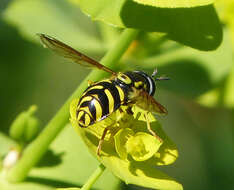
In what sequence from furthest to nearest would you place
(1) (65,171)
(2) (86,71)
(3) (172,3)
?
(2) (86,71) < (1) (65,171) < (3) (172,3)

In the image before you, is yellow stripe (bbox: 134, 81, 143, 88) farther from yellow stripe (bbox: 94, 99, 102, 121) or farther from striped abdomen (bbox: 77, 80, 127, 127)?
yellow stripe (bbox: 94, 99, 102, 121)

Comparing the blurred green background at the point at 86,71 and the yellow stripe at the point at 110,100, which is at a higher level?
the yellow stripe at the point at 110,100

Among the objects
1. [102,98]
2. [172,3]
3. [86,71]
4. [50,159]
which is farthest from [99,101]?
[86,71]

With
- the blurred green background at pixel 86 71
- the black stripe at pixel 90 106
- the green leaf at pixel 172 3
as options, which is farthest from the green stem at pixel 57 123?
the blurred green background at pixel 86 71

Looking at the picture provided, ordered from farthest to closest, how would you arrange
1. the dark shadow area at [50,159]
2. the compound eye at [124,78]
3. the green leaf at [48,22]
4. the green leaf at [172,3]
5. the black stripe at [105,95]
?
the green leaf at [48,22] → the dark shadow area at [50,159] → the compound eye at [124,78] → the black stripe at [105,95] → the green leaf at [172,3]

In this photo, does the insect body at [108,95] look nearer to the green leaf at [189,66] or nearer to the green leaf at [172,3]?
the green leaf at [172,3]

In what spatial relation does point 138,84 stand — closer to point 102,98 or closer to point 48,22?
point 102,98

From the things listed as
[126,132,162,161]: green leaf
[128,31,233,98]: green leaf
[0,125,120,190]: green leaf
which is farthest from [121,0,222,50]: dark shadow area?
[128,31,233,98]: green leaf
